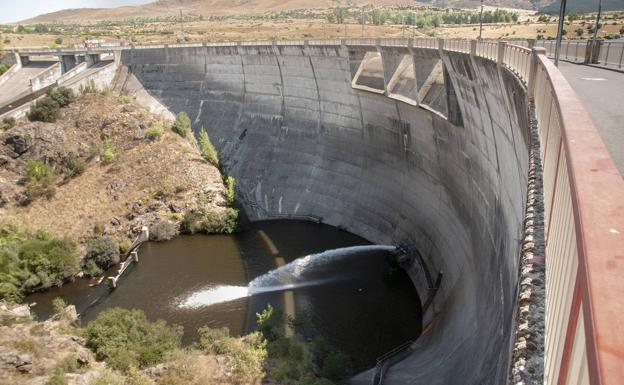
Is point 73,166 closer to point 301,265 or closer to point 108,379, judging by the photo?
point 301,265

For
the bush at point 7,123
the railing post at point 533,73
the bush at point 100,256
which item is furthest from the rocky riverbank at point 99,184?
the railing post at point 533,73

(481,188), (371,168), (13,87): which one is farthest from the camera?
(13,87)

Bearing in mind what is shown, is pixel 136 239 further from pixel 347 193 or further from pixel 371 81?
pixel 371 81

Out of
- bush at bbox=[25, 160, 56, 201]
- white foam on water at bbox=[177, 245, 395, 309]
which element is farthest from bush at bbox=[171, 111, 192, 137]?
white foam on water at bbox=[177, 245, 395, 309]

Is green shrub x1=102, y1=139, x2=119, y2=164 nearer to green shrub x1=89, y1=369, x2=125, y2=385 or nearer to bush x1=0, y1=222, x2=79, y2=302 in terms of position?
bush x1=0, y1=222, x2=79, y2=302

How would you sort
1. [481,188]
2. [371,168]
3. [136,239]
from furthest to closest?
[136,239] → [371,168] → [481,188]

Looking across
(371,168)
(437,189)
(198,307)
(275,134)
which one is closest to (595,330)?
(437,189)

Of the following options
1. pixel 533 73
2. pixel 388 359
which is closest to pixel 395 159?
pixel 388 359
